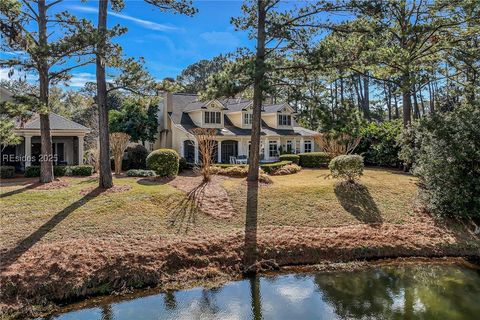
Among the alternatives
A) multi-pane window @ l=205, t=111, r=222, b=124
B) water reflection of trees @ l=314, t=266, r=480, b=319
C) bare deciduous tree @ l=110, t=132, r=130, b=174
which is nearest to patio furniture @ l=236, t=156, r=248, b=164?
multi-pane window @ l=205, t=111, r=222, b=124

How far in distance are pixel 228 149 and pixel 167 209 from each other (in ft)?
57.3

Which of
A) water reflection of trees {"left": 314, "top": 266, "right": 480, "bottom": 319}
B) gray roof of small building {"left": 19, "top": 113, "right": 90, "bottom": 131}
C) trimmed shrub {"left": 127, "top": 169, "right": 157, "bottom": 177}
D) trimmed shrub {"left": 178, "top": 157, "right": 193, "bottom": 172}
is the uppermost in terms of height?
gray roof of small building {"left": 19, "top": 113, "right": 90, "bottom": 131}

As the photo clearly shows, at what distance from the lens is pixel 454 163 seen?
527 inches

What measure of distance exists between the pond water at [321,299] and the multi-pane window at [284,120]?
77.5ft

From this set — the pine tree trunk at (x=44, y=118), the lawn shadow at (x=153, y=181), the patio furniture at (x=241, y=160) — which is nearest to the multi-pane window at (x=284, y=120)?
the patio furniture at (x=241, y=160)

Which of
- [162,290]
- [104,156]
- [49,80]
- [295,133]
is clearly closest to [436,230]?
[162,290]

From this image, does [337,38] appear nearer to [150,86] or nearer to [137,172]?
[150,86]

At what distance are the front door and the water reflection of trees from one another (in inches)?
803

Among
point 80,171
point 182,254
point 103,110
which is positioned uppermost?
point 103,110

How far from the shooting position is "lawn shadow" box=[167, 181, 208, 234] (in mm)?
11734

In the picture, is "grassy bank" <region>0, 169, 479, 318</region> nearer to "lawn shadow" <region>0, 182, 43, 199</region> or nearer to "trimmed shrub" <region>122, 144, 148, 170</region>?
"lawn shadow" <region>0, 182, 43, 199</region>

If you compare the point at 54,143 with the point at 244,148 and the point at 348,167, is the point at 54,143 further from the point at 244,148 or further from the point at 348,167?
the point at 348,167

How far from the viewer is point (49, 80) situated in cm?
1625

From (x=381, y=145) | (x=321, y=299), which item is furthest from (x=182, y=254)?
(x=381, y=145)
